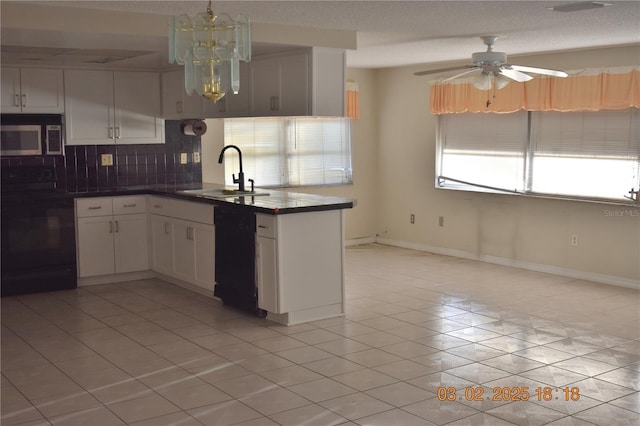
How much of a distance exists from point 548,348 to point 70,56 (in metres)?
4.61

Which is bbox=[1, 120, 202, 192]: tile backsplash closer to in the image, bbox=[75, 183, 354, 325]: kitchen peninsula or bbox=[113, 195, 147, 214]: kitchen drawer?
bbox=[113, 195, 147, 214]: kitchen drawer

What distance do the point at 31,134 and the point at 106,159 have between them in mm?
807

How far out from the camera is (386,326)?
5387mm

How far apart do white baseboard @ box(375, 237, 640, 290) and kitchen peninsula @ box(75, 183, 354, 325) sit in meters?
2.82

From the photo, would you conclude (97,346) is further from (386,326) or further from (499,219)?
(499,219)

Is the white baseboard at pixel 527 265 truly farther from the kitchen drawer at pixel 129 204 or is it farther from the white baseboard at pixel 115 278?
the kitchen drawer at pixel 129 204

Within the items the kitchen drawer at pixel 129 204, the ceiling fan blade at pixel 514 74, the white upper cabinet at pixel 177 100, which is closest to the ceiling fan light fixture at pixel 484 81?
the ceiling fan blade at pixel 514 74

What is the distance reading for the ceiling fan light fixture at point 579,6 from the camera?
460cm

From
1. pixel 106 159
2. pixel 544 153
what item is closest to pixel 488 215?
pixel 544 153

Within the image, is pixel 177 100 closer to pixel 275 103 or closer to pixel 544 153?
pixel 275 103

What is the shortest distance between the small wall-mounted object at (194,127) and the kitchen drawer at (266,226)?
8.12 ft

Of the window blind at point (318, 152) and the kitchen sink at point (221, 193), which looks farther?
the window blind at point (318, 152)

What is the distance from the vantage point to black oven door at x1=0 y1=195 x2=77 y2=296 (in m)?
6.50

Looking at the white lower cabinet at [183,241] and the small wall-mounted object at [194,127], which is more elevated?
the small wall-mounted object at [194,127]
